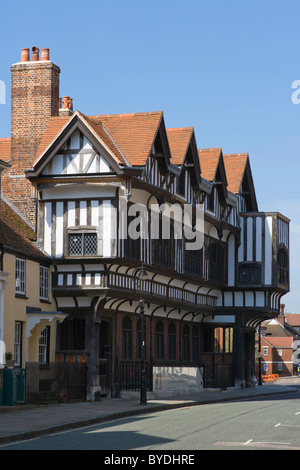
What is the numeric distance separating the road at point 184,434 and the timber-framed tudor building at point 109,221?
763cm

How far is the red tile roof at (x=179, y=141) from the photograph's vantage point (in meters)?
36.0

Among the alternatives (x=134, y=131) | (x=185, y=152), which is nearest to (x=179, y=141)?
(x=185, y=152)

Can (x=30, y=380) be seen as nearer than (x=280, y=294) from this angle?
Yes

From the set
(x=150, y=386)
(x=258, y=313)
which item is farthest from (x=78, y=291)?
(x=258, y=313)

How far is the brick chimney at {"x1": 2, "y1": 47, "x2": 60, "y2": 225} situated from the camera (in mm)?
33000

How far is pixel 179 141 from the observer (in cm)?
3681

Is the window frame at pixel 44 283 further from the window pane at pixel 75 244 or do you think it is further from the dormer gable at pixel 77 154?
the dormer gable at pixel 77 154

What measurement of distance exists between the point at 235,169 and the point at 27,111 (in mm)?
16517

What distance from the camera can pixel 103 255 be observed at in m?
30.2

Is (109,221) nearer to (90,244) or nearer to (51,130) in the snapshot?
(90,244)

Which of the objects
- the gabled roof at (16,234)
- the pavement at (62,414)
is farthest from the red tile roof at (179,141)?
the pavement at (62,414)

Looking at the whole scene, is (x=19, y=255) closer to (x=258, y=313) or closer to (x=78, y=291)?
(x=78, y=291)

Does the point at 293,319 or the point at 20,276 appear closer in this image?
the point at 20,276
